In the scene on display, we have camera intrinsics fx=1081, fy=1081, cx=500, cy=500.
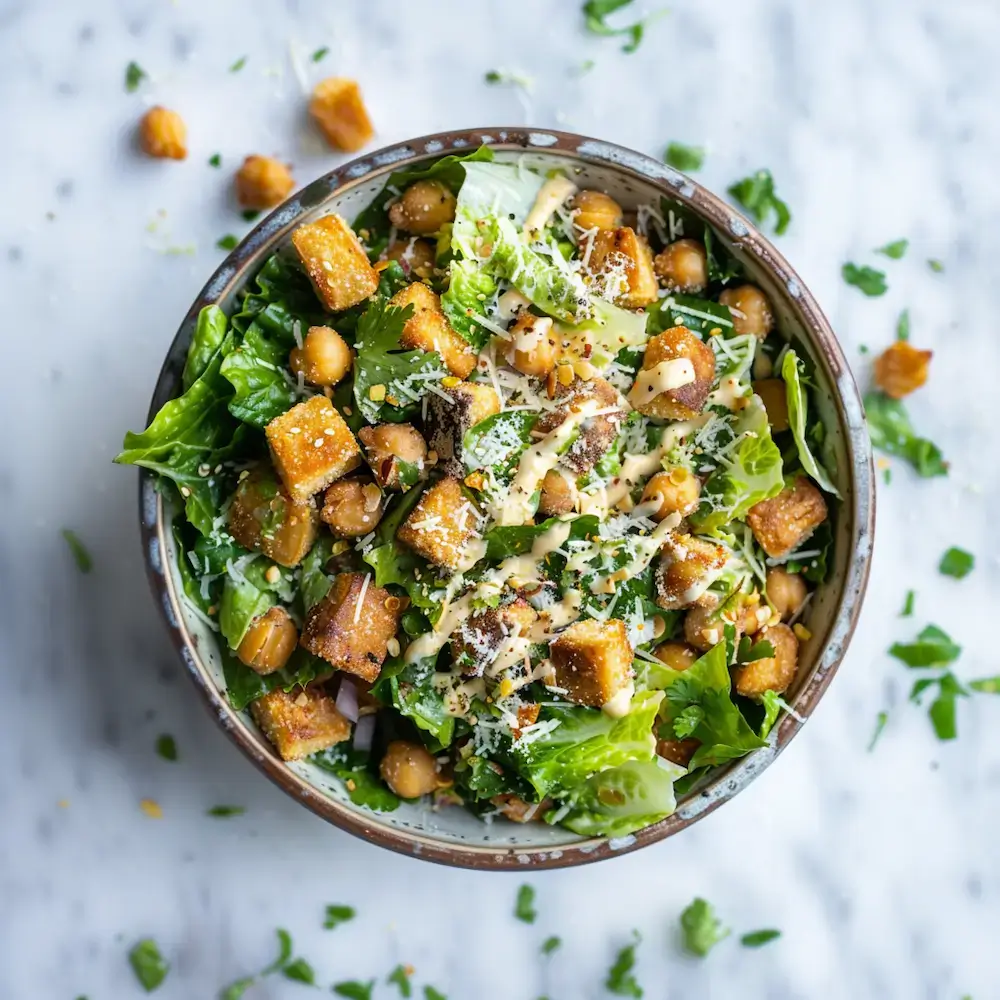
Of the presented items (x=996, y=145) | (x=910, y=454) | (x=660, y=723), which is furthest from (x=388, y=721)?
(x=996, y=145)

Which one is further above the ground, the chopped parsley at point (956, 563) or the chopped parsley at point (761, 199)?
the chopped parsley at point (761, 199)

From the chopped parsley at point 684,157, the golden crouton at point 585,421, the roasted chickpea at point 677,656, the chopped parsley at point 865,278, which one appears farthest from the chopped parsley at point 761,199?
the roasted chickpea at point 677,656

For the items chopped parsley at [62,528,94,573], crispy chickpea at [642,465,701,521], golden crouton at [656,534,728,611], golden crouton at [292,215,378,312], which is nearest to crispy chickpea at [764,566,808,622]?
golden crouton at [656,534,728,611]

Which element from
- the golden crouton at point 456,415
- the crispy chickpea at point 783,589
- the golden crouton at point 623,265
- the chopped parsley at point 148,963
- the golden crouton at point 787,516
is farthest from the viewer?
the chopped parsley at point 148,963

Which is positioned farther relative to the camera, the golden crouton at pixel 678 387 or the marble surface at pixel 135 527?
the marble surface at pixel 135 527

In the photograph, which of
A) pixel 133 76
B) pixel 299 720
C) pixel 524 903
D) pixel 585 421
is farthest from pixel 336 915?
pixel 133 76

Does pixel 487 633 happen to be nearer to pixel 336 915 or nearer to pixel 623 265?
pixel 623 265

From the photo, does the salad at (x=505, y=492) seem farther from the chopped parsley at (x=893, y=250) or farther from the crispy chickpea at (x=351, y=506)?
the chopped parsley at (x=893, y=250)
